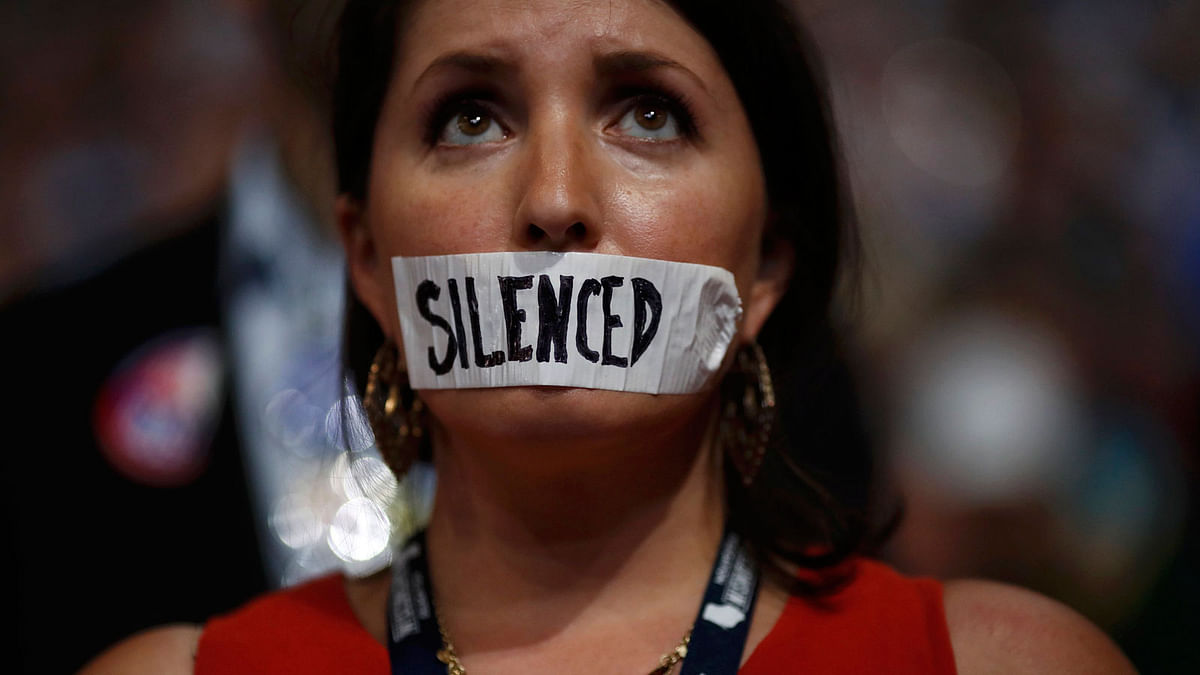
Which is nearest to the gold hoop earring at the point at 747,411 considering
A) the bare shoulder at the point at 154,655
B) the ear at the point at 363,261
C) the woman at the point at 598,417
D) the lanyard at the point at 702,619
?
the woman at the point at 598,417

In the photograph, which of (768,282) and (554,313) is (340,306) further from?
(554,313)

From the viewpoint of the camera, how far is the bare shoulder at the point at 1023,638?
123cm

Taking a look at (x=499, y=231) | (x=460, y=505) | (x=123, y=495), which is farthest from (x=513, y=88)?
(x=123, y=495)

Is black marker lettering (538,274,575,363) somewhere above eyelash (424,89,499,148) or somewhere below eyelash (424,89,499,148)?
below

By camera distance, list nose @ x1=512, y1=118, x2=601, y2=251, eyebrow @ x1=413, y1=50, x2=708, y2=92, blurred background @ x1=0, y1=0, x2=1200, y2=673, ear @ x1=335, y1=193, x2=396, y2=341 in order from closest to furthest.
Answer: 1. nose @ x1=512, y1=118, x2=601, y2=251
2. eyebrow @ x1=413, y1=50, x2=708, y2=92
3. ear @ x1=335, y1=193, x2=396, y2=341
4. blurred background @ x1=0, y1=0, x2=1200, y2=673

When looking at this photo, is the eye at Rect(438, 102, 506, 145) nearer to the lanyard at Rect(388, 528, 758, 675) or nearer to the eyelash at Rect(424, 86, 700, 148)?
the eyelash at Rect(424, 86, 700, 148)

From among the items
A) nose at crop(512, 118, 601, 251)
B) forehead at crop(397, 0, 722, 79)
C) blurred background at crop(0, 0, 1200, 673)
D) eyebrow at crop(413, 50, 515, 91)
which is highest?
forehead at crop(397, 0, 722, 79)

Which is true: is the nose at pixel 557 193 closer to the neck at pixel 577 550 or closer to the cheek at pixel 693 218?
the cheek at pixel 693 218

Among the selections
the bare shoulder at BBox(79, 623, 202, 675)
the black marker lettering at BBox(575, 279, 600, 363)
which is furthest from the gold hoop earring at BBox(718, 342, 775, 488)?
the bare shoulder at BBox(79, 623, 202, 675)

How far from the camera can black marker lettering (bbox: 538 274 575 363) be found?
1.14 metres

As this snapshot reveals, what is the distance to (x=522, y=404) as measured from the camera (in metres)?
1.15

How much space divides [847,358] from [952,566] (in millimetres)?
564

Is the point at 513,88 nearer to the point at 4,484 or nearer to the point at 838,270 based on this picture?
the point at 838,270

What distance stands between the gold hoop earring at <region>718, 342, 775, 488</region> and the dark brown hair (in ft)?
0.17
